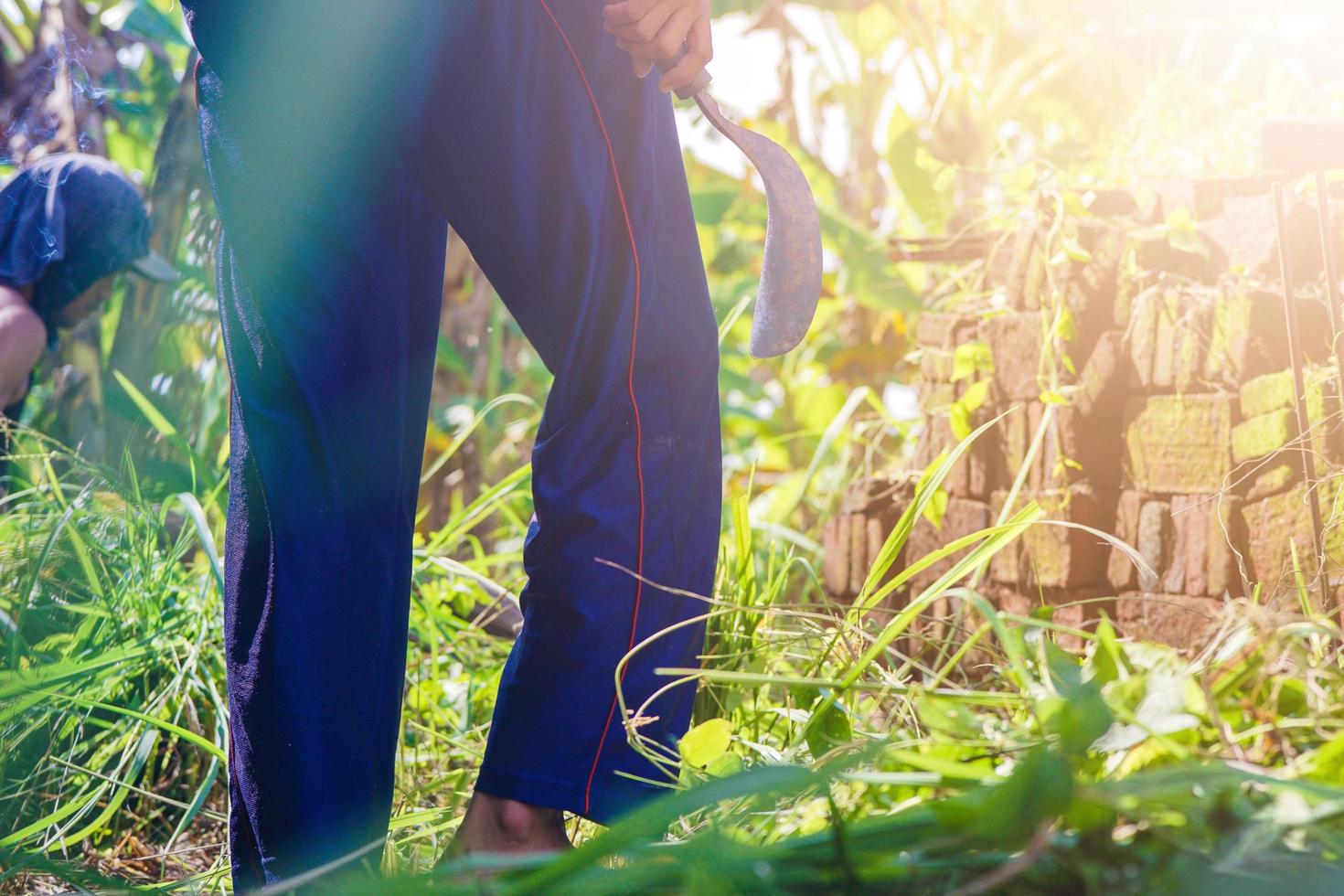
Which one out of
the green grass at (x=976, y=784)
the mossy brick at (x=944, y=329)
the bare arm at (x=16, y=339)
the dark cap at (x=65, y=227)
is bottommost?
the green grass at (x=976, y=784)

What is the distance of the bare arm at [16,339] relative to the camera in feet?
7.58

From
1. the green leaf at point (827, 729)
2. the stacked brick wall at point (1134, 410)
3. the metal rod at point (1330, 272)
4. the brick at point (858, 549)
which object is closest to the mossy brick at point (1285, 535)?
the stacked brick wall at point (1134, 410)

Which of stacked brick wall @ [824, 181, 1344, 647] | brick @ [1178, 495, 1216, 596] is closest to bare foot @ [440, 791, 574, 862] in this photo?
stacked brick wall @ [824, 181, 1344, 647]

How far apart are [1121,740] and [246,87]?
3.00 ft

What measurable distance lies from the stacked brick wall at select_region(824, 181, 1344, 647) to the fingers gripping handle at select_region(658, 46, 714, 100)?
727 millimetres

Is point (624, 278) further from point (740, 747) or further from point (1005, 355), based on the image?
point (1005, 355)

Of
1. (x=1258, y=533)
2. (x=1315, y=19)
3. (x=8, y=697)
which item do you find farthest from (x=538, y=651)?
(x=1315, y=19)

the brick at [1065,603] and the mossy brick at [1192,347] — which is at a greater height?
the mossy brick at [1192,347]

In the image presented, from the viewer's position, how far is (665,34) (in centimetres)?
110

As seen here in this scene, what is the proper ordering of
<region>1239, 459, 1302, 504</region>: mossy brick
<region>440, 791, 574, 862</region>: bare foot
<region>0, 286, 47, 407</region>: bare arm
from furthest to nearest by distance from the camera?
1. <region>0, 286, 47, 407</region>: bare arm
2. <region>1239, 459, 1302, 504</region>: mossy brick
3. <region>440, 791, 574, 862</region>: bare foot

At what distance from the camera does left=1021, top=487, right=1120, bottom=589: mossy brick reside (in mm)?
1684

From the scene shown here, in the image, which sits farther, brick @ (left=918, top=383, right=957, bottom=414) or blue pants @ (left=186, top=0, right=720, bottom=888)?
brick @ (left=918, top=383, right=957, bottom=414)

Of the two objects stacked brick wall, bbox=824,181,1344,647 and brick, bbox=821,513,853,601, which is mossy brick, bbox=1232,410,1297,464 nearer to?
stacked brick wall, bbox=824,181,1344,647

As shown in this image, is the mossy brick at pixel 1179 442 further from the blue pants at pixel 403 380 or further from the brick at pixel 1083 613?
the blue pants at pixel 403 380
